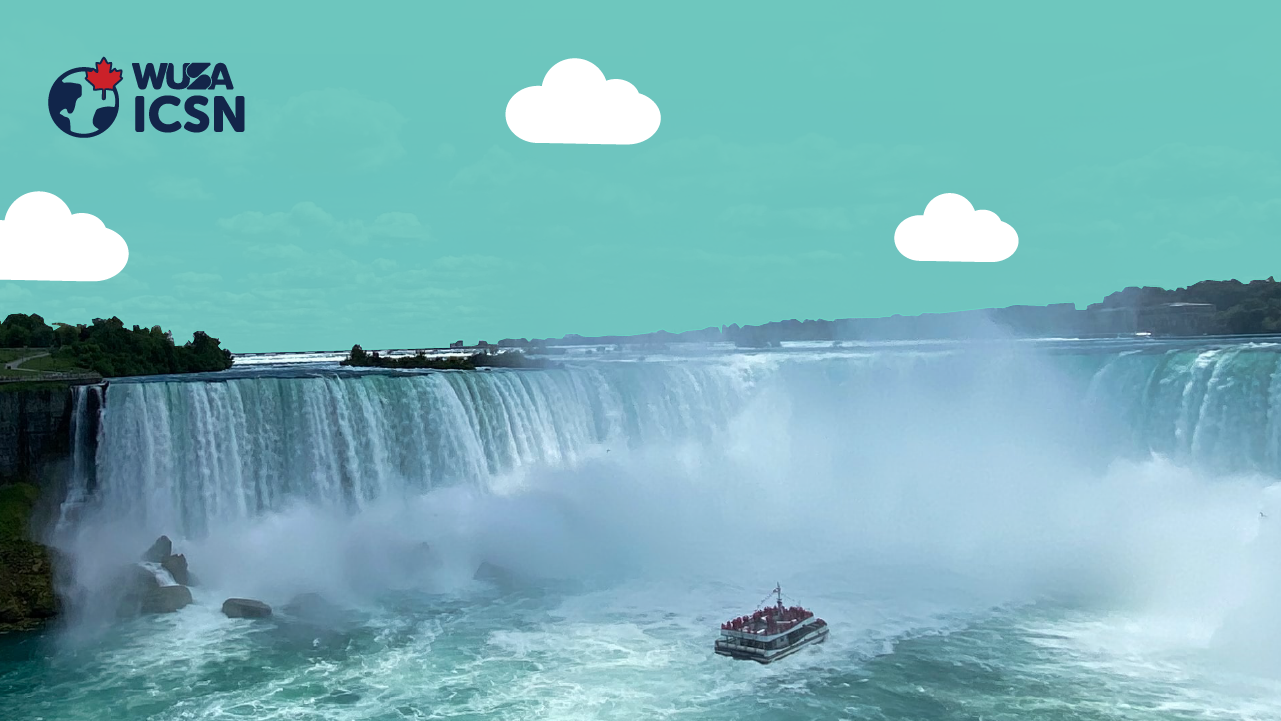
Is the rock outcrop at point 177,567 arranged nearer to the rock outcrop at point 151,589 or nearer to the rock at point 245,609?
the rock outcrop at point 151,589

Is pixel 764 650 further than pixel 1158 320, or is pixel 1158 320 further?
pixel 1158 320

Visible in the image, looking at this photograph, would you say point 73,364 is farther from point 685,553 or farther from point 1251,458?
point 1251,458

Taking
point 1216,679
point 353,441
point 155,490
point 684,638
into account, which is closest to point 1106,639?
point 1216,679

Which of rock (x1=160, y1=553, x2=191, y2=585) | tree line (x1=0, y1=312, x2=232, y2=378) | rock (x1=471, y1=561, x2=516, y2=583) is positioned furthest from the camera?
tree line (x1=0, y1=312, x2=232, y2=378)

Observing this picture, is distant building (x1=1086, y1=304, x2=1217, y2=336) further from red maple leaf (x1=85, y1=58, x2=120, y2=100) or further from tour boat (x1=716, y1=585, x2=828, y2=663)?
red maple leaf (x1=85, y1=58, x2=120, y2=100)

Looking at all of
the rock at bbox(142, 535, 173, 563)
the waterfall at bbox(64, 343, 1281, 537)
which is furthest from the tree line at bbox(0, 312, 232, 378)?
the rock at bbox(142, 535, 173, 563)

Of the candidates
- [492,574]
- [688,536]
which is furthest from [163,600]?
[688,536]

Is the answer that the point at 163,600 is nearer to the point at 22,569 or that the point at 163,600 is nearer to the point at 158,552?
the point at 158,552
